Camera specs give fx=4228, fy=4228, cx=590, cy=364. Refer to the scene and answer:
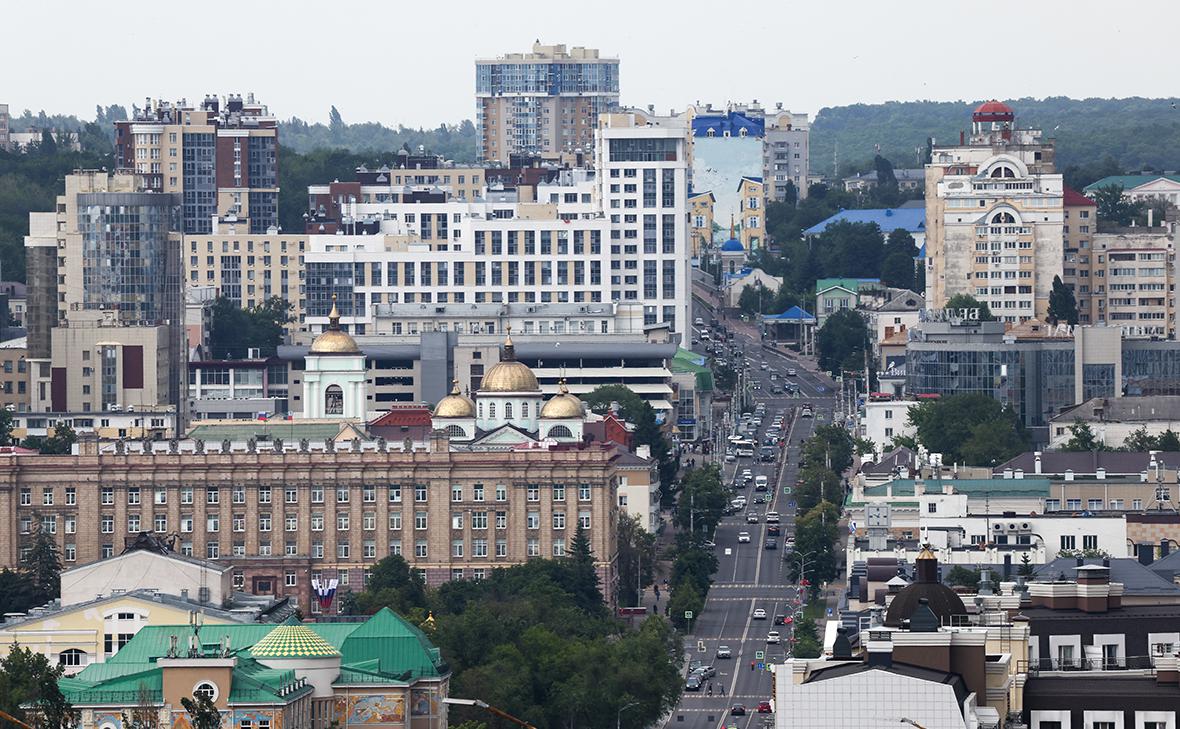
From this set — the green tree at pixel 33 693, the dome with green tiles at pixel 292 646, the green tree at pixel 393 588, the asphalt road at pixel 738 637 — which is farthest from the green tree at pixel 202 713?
the green tree at pixel 393 588

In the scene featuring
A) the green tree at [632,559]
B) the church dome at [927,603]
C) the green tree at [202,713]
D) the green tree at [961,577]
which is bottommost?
the green tree at [632,559]

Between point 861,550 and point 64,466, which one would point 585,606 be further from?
point 64,466

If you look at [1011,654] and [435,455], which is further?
[435,455]

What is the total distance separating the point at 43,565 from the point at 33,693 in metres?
66.1

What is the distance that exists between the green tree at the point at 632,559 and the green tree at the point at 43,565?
82.2 ft

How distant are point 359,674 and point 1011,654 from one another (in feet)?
144

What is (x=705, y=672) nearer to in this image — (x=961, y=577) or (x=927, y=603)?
(x=961, y=577)

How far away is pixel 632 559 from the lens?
192 meters

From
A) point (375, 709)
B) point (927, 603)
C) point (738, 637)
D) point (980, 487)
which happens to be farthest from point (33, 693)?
point (980, 487)

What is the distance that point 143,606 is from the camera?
148m

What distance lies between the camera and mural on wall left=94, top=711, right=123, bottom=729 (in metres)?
110

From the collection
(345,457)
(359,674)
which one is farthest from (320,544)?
(359,674)

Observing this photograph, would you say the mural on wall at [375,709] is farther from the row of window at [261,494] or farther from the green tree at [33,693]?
the row of window at [261,494]

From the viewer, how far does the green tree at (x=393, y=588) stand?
16200 centimetres
